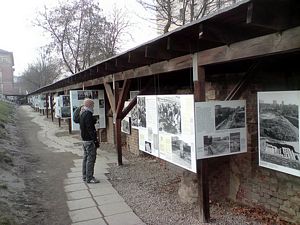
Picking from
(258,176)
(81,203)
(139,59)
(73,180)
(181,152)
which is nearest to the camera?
(181,152)

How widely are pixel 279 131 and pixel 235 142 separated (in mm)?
711

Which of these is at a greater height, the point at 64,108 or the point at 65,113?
the point at 64,108

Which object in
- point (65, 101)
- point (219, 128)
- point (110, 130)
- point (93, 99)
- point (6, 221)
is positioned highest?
point (93, 99)

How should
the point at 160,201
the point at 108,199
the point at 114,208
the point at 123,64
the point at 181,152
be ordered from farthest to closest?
the point at 123,64 → the point at 108,199 → the point at 160,201 → the point at 114,208 → the point at 181,152

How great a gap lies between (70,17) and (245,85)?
28.4 m

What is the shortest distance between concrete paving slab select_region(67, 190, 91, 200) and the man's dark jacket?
1152 mm

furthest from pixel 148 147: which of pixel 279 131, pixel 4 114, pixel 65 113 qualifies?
pixel 4 114

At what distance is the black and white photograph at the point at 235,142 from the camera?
527cm

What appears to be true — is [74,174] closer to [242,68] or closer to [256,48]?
[242,68]

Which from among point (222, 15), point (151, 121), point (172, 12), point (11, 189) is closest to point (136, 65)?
point (151, 121)

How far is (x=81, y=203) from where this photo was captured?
6.41 m

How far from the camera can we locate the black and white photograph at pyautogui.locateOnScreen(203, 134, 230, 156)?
16.6ft

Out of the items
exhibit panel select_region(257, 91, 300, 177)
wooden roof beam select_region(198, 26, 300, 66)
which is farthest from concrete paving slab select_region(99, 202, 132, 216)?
wooden roof beam select_region(198, 26, 300, 66)

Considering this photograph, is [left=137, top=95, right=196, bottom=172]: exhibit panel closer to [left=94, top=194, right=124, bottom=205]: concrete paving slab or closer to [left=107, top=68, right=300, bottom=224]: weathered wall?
[left=107, top=68, right=300, bottom=224]: weathered wall
